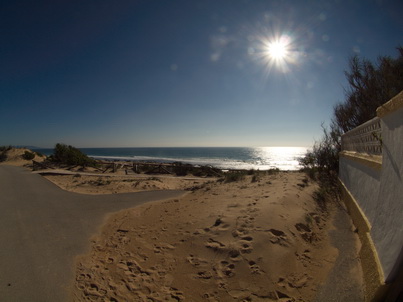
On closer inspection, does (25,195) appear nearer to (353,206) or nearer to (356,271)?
(356,271)

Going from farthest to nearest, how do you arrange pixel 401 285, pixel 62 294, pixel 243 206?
pixel 243 206 < pixel 62 294 < pixel 401 285

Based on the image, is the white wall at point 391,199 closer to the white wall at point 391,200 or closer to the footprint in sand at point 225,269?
the white wall at point 391,200

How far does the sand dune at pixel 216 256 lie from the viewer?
3219 mm

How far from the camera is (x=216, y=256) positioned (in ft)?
13.0

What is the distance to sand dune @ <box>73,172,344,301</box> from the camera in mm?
3219

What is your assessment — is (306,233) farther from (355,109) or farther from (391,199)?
(355,109)

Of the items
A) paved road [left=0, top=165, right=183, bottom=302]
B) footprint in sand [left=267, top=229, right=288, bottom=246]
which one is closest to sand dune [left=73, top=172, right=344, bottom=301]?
footprint in sand [left=267, top=229, right=288, bottom=246]

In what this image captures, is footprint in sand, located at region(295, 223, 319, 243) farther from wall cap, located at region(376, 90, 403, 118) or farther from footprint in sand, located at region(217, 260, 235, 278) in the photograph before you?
wall cap, located at region(376, 90, 403, 118)

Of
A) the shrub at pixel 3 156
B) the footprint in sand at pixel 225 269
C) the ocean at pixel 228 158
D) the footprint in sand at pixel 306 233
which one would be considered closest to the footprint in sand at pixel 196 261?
the footprint in sand at pixel 225 269

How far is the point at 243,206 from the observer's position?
625 cm

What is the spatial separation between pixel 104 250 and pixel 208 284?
8.15 ft

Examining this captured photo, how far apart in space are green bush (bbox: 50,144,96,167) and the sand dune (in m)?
18.3

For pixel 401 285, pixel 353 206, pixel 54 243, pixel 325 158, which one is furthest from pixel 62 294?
pixel 325 158

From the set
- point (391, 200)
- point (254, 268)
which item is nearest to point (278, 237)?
point (254, 268)
